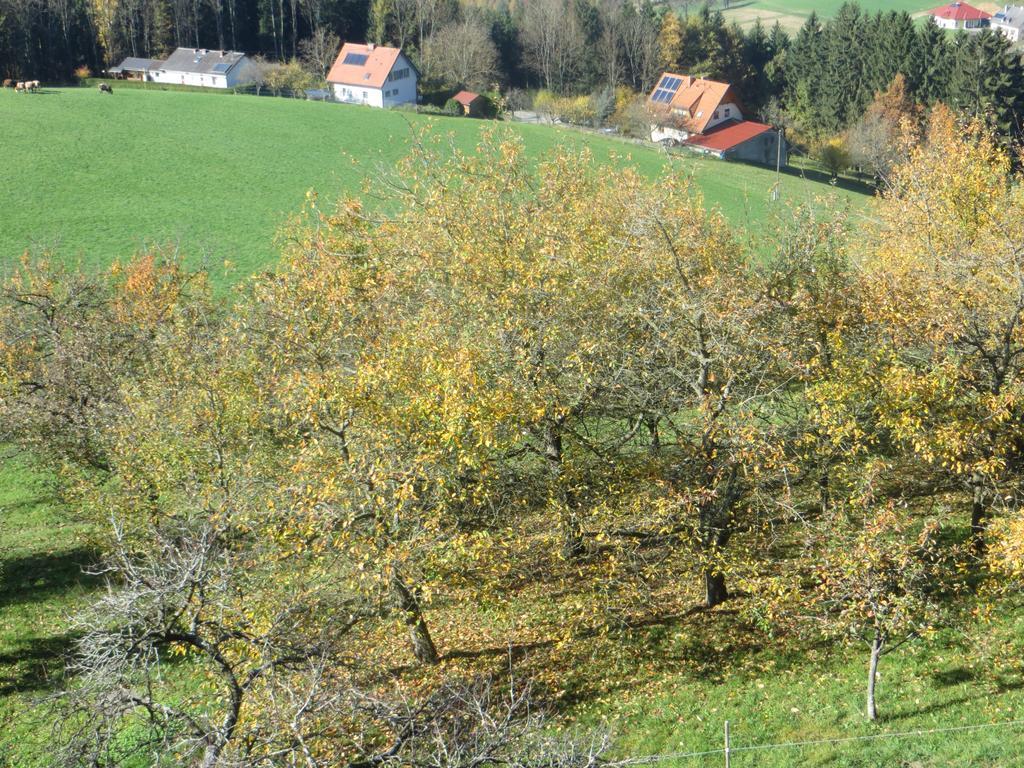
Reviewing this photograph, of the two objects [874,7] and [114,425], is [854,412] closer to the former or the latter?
[114,425]

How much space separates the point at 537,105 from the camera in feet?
328

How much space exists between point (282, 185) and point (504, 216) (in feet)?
138

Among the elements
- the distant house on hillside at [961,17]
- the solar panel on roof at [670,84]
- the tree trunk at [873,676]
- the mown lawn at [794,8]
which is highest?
the mown lawn at [794,8]

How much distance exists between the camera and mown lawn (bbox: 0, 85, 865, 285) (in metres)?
50.7

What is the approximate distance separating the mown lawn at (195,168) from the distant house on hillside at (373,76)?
1390 centimetres

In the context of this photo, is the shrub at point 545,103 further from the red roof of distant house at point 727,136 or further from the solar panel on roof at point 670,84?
the red roof of distant house at point 727,136

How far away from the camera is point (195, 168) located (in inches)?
2506

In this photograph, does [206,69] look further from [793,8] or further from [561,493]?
[793,8]

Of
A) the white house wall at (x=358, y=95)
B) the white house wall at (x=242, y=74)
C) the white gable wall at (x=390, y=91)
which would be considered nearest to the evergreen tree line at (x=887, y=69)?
the white gable wall at (x=390, y=91)

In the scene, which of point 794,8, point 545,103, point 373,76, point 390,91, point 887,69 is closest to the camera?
point 887,69

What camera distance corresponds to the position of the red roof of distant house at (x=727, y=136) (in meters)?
84.0

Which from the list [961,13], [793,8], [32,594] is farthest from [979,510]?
[793,8]

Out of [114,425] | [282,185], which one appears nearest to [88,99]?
[282,185]

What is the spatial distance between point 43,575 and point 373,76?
83057 millimetres
